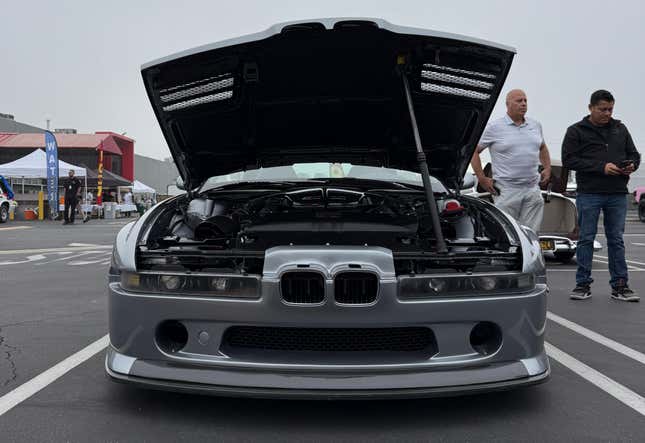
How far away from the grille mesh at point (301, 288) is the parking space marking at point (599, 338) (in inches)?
83.6

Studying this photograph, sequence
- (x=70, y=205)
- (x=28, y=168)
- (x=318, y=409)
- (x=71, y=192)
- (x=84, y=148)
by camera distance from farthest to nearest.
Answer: (x=84, y=148) < (x=28, y=168) < (x=70, y=205) < (x=71, y=192) < (x=318, y=409)

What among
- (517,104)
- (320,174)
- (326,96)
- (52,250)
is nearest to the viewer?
(326,96)

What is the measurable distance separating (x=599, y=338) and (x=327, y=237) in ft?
6.97

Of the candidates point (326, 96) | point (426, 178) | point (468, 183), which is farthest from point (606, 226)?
point (326, 96)

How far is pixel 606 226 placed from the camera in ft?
17.7

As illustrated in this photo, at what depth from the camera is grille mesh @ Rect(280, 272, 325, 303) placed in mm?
2473

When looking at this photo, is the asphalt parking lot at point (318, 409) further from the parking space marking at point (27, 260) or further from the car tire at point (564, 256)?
the parking space marking at point (27, 260)

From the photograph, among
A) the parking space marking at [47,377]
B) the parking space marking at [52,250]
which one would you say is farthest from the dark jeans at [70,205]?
the parking space marking at [47,377]

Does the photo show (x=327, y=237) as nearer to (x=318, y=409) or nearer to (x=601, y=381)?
(x=318, y=409)

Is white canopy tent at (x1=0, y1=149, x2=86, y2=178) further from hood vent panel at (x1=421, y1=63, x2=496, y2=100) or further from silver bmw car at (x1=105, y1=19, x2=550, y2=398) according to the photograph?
hood vent panel at (x1=421, y1=63, x2=496, y2=100)

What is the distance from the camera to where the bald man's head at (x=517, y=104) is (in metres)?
5.12

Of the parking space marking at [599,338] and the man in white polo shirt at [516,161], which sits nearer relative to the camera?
the parking space marking at [599,338]

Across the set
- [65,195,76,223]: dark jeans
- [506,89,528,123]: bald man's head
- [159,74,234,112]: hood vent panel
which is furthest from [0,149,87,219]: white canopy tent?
[506,89,528,123]: bald man's head

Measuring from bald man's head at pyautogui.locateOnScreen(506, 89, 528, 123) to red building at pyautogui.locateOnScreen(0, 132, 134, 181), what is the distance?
124 feet
